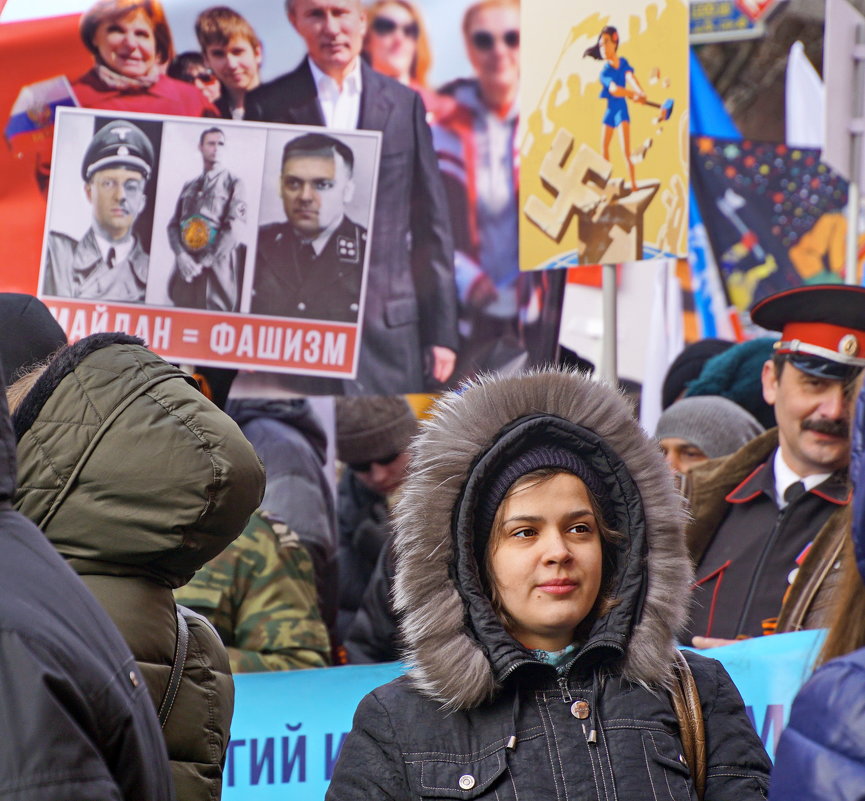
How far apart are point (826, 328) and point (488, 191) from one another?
47.9 inches

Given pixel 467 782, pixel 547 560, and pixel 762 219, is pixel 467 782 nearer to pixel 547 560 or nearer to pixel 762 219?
pixel 547 560

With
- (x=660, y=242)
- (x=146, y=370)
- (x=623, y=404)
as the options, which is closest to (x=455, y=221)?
(x=660, y=242)

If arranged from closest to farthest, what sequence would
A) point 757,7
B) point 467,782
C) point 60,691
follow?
point 60,691
point 467,782
point 757,7

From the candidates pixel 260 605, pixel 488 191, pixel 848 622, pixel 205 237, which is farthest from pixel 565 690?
pixel 488 191

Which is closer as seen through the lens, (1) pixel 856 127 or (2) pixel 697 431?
(1) pixel 856 127

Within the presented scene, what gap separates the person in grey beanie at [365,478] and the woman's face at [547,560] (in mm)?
1869

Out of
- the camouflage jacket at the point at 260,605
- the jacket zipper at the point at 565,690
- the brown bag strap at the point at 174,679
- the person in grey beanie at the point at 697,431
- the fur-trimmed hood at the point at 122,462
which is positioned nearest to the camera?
the fur-trimmed hood at the point at 122,462

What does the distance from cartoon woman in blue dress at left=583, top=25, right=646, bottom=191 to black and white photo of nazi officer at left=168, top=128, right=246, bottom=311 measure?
46.7 inches

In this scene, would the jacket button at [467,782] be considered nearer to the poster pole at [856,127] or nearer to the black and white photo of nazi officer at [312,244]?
the black and white photo of nazi officer at [312,244]

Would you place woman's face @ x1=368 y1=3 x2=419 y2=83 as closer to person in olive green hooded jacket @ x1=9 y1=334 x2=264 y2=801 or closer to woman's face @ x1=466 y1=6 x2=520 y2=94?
woman's face @ x1=466 y1=6 x2=520 y2=94

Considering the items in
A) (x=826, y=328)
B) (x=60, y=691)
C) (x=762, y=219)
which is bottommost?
(x=60, y=691)

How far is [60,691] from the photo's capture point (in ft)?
4.47

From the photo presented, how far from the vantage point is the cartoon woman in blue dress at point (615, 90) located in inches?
160

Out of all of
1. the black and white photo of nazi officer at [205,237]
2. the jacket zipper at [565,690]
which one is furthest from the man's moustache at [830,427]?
the jacket zipper at [565,690]
